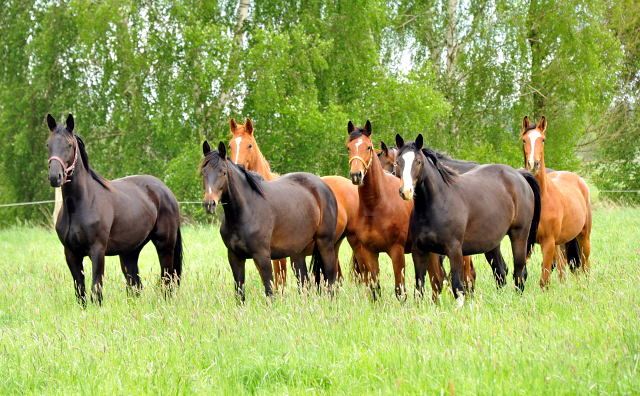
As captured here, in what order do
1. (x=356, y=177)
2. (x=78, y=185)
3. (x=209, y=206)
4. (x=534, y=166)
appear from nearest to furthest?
(x=209, y=206)
(x=356, y=177)
(x=78, y=185)
(x=534, y=166)

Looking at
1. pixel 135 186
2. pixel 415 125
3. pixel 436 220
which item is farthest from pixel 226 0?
pixel 436 220

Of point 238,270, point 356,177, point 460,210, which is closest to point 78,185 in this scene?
point 238,270

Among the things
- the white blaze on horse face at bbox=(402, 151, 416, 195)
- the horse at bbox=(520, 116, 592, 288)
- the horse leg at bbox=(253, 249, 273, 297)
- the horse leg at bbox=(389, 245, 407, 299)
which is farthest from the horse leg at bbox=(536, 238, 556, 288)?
the horse leg at bbox=(253, 249, 273, 297)

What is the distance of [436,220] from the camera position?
590 centimetres

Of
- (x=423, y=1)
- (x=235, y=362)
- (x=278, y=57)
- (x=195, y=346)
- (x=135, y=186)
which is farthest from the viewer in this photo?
(x=423, y=1)

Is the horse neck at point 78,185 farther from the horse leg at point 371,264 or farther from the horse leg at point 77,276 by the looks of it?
the horse leg at point 371,264

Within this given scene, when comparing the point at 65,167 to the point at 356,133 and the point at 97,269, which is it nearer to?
the point at 97,269

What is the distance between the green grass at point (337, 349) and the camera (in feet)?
12.1

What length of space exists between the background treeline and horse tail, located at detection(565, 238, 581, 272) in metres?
8.80

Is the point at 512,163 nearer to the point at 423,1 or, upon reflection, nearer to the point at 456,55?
the point at 456,55

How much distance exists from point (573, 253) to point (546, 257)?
1539 mm

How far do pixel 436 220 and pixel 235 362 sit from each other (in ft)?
8.52

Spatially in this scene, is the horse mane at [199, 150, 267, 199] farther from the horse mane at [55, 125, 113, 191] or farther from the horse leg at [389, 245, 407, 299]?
the horse leg at [389, 245, 407, 299]

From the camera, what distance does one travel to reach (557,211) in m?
7.34
